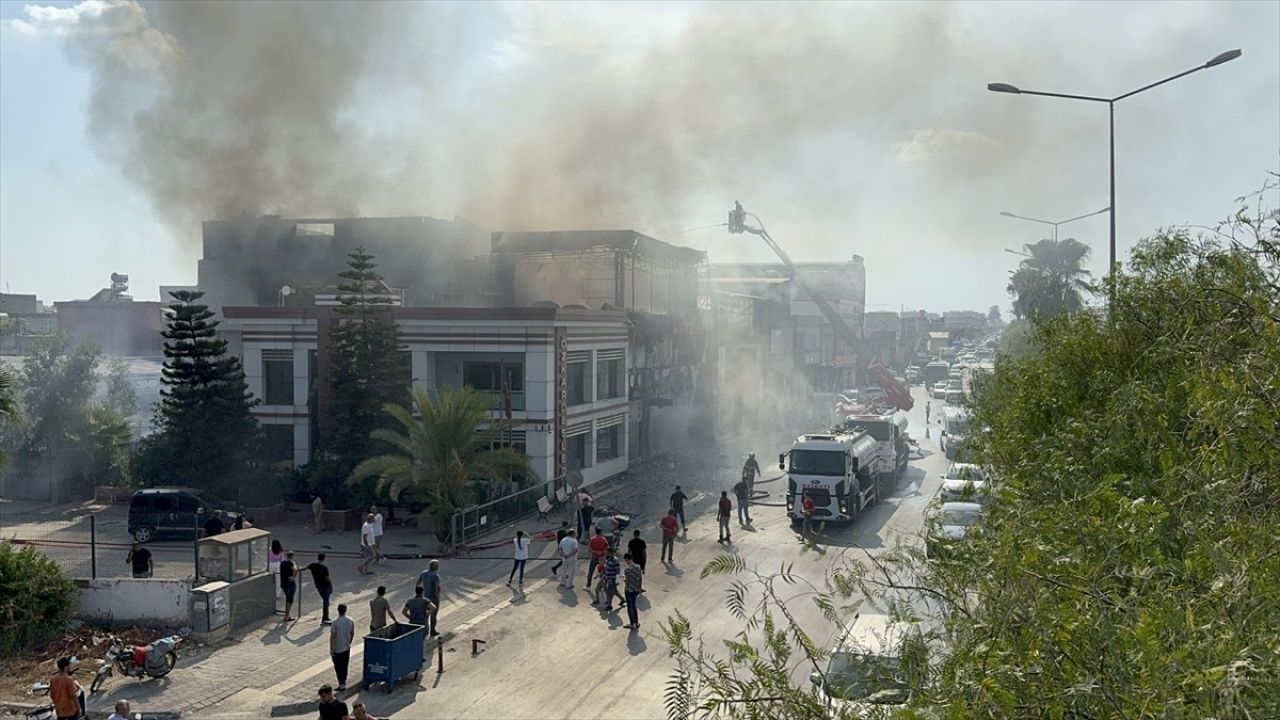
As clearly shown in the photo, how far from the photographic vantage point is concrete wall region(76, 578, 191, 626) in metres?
16.5

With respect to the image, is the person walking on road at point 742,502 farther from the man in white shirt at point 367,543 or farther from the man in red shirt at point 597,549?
the man in white shirt at point 367,543

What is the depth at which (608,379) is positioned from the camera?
34.3 metres

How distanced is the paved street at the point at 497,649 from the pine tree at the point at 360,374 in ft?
13.3

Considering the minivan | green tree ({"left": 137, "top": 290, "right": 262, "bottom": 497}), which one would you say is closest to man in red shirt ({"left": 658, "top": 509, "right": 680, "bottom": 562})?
the minivan

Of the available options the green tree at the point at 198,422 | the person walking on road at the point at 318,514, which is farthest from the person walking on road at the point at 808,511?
the green tree at the point at 198,422

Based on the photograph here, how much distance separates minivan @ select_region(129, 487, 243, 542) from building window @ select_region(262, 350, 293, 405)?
6134 millimetres

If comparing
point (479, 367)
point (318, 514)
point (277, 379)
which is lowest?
point (318, 514)

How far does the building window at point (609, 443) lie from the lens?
3378 centimetres

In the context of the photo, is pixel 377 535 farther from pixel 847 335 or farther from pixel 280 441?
pixel 847 335

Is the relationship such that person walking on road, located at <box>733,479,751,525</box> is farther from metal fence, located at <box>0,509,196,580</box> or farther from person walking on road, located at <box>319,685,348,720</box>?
person walking on road, located at <box>319,685,348,720</box>

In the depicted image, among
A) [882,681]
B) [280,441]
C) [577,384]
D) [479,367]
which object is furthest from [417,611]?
[280,441]

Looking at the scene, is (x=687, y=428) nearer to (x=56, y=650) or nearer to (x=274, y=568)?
(x=274, y=568)

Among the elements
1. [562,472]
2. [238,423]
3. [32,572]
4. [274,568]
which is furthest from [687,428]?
[32,572]

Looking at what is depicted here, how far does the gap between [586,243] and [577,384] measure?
10722 mm
